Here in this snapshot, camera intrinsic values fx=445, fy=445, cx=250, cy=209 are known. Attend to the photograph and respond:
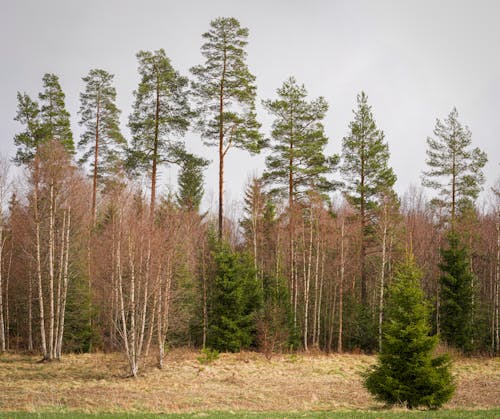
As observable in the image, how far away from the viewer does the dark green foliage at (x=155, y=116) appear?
25719 mm

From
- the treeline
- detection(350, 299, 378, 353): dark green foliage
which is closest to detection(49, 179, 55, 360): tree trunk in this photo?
the treeline

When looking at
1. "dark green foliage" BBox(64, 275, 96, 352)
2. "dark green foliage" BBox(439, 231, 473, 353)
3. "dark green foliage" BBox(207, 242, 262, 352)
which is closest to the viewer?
"dark green foliage" BBox(207, 242, 262, 352)

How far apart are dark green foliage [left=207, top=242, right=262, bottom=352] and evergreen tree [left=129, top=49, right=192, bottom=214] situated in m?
5.79

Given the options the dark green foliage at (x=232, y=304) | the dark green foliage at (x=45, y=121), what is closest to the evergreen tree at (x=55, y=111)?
the dark green foliage at (x=45, y=121)

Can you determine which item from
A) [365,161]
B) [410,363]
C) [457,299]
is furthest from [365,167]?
[410,363]

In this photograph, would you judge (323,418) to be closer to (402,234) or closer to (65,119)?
(402,234)

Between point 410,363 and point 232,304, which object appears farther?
point 232,304

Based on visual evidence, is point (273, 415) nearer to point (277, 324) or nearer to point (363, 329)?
point (277, 324)

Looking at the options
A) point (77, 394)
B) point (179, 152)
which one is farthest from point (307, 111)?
point (77, 394)

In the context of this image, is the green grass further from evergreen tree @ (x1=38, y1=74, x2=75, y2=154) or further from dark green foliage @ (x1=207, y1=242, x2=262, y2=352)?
evergreen tree @ (x1=38, y1=74, x2=75, y2=154)

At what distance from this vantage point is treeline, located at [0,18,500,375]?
22.0m

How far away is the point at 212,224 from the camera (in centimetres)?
2847

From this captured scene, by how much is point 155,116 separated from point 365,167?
13.9 meters

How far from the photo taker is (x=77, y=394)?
14750 millimetres
